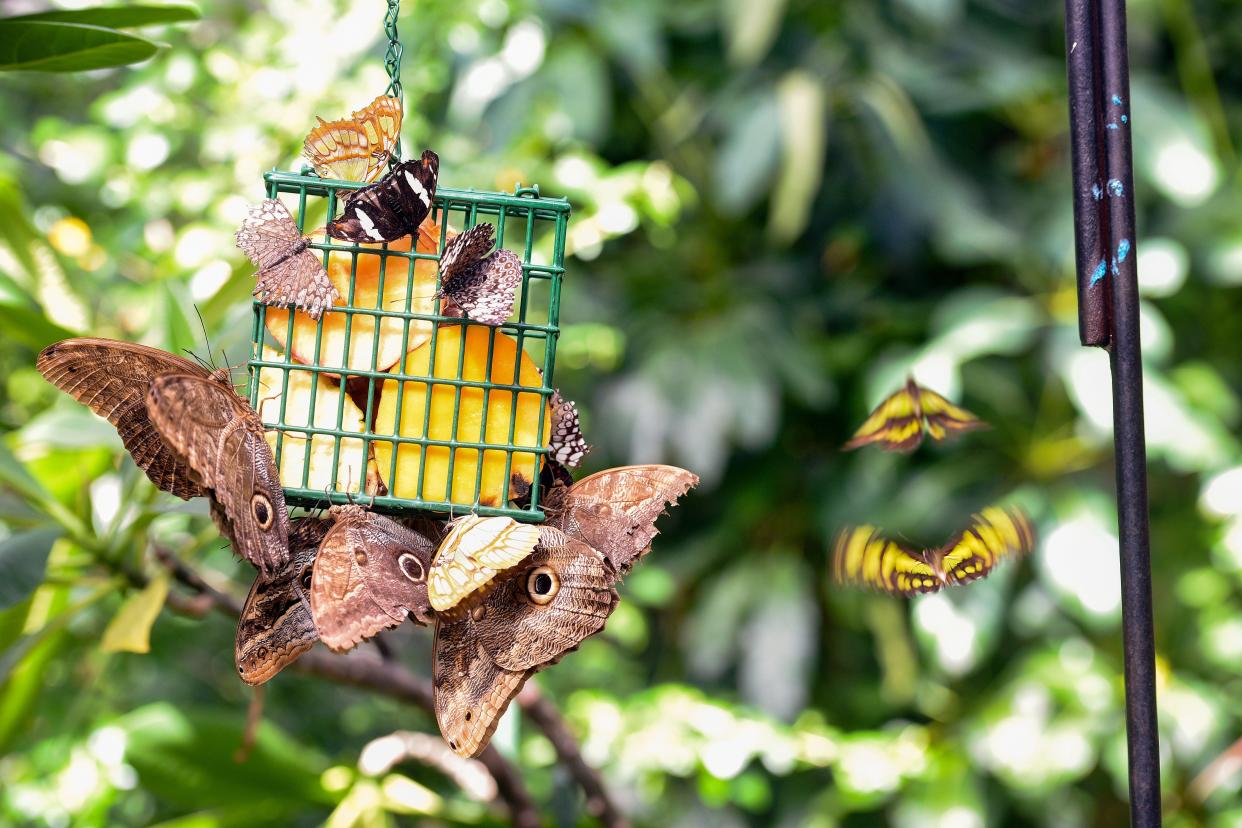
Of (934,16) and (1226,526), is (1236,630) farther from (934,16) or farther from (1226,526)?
(934,16)

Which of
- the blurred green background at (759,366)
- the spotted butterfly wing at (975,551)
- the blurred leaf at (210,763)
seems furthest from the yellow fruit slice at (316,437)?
the blurred leaf at (210,763)

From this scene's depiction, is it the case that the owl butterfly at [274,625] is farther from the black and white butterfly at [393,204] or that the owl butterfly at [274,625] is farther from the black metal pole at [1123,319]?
the black metal pole at [1123,319]

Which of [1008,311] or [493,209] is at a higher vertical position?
[493,209]

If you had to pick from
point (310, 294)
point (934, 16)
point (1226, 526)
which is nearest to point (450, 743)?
point (310, 294)

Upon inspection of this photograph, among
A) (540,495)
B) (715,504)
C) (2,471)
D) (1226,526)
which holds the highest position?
(540,495)

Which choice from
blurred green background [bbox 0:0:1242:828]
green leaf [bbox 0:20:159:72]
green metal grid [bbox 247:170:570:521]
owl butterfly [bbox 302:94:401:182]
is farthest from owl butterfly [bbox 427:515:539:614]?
blurred green background [bbox 0:0:1242:828]

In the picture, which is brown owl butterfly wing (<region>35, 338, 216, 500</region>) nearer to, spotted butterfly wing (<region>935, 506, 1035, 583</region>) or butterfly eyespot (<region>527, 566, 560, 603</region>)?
butterfly eyespot (<region>527, 566, 560, 603</region>)

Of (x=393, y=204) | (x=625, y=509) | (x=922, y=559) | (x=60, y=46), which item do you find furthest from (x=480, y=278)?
(x=60, y=46)
